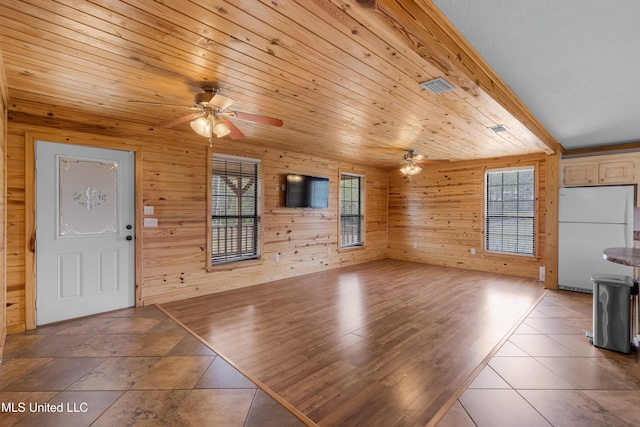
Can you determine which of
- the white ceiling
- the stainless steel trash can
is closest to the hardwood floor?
the stainless steel trash can

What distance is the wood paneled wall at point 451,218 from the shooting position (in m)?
5.73

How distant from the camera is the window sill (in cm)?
466

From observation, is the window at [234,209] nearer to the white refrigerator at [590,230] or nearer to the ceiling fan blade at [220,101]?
the ceiling fan blade at [220,101]

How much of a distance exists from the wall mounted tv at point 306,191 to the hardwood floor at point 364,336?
1.50 metres

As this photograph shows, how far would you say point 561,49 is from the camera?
2.08 metres

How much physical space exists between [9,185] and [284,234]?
3690 millimetres

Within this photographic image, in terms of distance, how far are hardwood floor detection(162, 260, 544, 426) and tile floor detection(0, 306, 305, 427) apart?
209 mm

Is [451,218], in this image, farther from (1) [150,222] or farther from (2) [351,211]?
(1) [150,222]

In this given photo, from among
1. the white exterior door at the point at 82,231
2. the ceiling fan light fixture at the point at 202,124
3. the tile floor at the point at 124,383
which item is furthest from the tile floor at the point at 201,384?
the ceiling fan light fixture at the point at 202,124

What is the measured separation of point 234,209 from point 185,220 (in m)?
0.84

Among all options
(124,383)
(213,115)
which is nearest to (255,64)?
(213,115)

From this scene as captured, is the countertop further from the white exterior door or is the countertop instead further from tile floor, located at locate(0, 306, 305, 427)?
the white exterior door

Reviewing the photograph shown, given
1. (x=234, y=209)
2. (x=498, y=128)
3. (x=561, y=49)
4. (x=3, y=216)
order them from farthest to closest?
(x=234, y=209) → (x=498, y=128) → (x=3, y=216) → (x=561, y=49)

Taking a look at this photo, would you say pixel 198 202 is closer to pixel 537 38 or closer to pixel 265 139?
pixel 265 139
